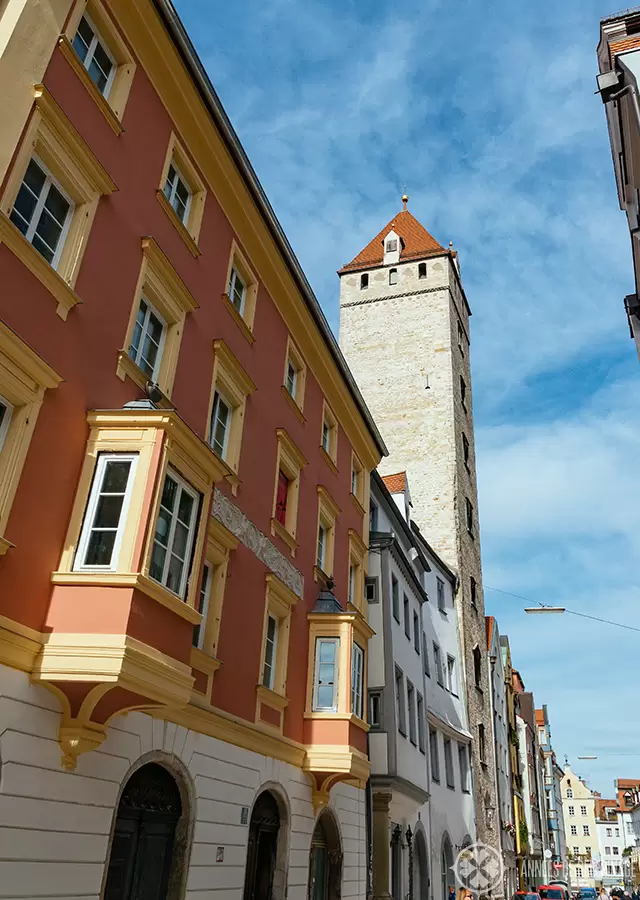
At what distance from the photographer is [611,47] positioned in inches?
584

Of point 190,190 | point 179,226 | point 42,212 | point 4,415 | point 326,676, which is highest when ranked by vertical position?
point 190,190

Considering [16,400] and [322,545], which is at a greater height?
[322,545]

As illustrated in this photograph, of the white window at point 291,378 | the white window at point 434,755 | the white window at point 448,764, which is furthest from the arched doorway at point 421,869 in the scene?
the white window at point 291,378

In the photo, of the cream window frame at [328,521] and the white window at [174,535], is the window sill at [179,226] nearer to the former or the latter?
the white window at [174,535]

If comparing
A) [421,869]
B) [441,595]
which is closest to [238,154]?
[421,869]

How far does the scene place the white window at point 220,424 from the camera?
41.7ft

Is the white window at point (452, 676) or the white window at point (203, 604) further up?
the white window at point (452, 676)

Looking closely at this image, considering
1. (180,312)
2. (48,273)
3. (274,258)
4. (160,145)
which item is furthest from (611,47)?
(48,273)

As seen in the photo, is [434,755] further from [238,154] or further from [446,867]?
[238,154]

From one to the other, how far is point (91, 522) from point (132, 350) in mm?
2957

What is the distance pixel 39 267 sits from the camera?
27.2 feet

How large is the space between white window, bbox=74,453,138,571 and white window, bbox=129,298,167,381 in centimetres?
198

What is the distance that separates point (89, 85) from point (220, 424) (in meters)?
5.60

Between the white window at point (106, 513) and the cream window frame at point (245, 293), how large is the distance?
5149mm
